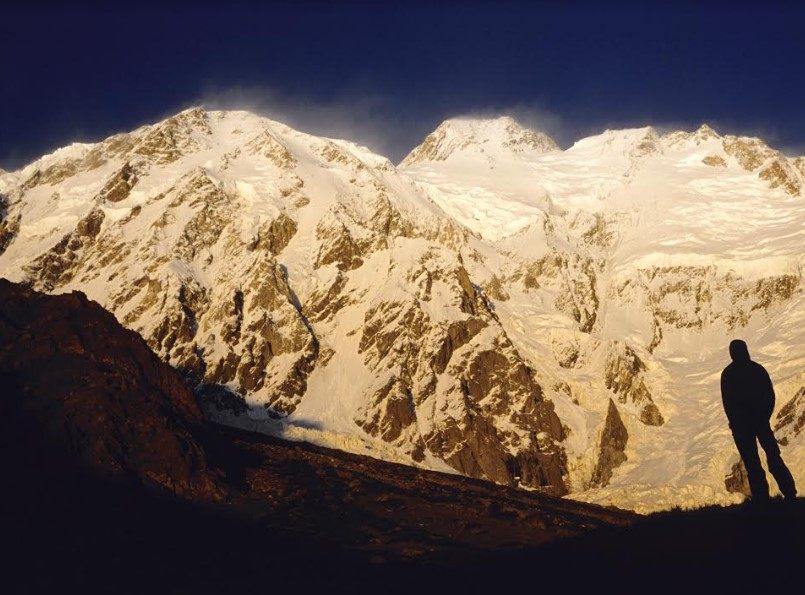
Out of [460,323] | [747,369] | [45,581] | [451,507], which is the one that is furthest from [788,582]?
[460,323]

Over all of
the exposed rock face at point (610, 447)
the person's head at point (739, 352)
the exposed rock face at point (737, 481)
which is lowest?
the person's head at point (739, 352)

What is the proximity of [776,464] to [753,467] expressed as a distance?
742mm

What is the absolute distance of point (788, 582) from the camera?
22.1m

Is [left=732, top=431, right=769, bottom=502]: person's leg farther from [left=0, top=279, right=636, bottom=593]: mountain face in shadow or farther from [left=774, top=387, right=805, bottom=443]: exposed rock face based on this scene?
[left=774, top=387, right=805, bottom=443]: exposed rock face

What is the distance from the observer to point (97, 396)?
63562 millimetres

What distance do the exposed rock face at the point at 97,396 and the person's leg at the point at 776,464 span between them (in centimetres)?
4181

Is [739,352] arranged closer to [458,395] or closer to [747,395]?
[747,395]

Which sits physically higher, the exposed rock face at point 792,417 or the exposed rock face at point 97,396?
the exposed rock face at point 792,417

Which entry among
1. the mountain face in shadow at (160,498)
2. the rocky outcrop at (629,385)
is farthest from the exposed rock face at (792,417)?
the mountain face in shadow at (160,498)

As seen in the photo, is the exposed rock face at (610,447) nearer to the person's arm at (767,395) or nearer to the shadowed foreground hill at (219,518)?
the shadowed foreground hill at (219,518)

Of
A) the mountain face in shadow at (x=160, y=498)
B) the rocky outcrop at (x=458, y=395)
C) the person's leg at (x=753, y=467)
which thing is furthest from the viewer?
the rocky outcrop at (x=458, y=395)

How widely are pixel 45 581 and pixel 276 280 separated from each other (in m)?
160

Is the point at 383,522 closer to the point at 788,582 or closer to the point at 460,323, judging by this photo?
the point at 788,582

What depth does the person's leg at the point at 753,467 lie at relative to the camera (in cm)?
2681
